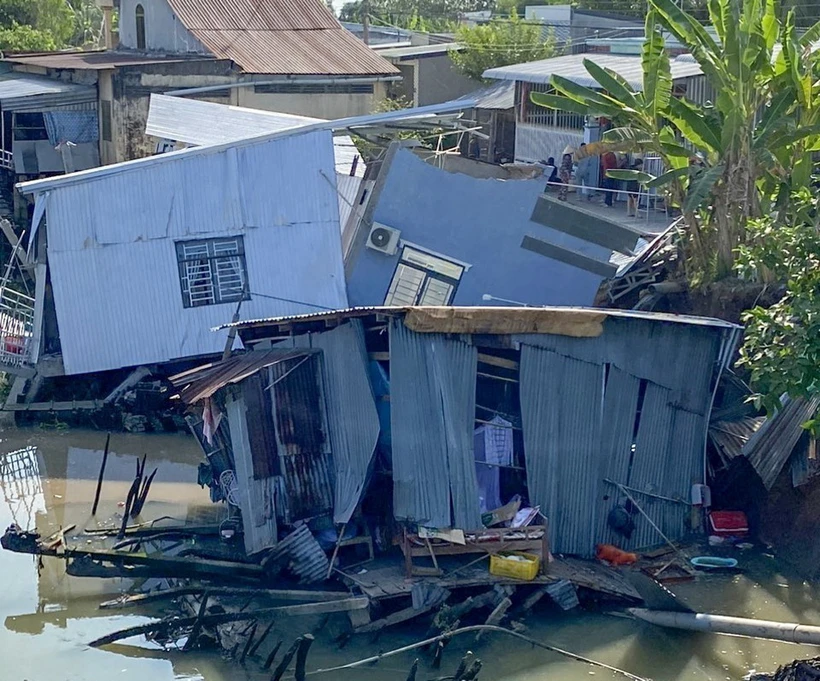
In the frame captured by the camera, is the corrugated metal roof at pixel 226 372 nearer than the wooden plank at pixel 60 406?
Yes

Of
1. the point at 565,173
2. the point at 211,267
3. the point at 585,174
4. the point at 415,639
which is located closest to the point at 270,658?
the point at 415,639

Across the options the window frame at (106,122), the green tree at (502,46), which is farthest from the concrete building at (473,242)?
the green tree at (502,46)

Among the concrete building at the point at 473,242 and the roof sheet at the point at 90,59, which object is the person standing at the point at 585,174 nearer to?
the concrete building at the point at 473,242

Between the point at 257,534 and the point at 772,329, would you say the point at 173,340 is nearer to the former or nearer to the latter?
the point at 257,534

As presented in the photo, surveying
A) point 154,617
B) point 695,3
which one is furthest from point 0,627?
point 695,3

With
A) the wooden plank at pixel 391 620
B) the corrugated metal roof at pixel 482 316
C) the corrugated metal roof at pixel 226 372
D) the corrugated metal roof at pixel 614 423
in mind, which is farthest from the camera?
the corrugated metal roof at pixel 614 423

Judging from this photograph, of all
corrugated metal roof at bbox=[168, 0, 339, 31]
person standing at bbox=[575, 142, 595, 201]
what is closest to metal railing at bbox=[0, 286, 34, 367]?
person standing at bbox=[575, 142, 595, 201]
